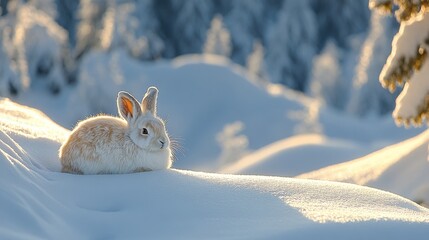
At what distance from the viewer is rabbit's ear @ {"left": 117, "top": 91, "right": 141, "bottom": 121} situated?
712cm

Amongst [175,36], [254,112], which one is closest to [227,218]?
[254,112]

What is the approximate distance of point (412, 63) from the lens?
10000mm

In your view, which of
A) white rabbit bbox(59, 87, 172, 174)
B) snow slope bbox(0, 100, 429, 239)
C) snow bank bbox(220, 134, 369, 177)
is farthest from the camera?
snow bank bbox(220, 134, 369, 177)

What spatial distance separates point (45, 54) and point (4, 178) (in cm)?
2699

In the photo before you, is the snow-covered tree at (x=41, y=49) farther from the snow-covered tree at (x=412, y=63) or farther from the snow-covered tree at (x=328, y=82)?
the snow-covered tree at (x=412, y=63)

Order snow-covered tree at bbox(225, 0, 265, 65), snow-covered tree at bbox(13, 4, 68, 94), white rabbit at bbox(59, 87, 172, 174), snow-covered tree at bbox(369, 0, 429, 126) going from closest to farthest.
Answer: white rabbit at bbox(59, 87, 172, 174)
snow-covered tree at bbox(369, 0, 429, 126)
snow-covered tree at bbox(13, 4, 68, 94)
snow-covered tree at bbox(225, 0, 265, 65)

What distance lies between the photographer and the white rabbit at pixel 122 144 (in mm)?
6883

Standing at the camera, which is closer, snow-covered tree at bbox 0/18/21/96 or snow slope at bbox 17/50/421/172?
snow-covered tree at bbox 0/18/21/96

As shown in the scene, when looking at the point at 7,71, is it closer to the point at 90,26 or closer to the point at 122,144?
the point at 90,26

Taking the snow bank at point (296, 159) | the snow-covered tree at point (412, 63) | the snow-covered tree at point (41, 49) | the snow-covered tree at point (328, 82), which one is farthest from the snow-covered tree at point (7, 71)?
the snow-covered tree at point (328, 82)

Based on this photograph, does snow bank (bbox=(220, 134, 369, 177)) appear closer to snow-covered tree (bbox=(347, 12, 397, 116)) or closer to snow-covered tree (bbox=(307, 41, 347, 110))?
snow-covered tree (bbox=(347, 12, 397, 116))

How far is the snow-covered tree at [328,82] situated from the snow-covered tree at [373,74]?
2476 millimetres

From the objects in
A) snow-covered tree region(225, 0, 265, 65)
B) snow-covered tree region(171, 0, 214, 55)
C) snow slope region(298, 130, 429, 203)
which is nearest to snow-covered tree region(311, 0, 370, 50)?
snow-covered tree region(225, 0, 265, 65)

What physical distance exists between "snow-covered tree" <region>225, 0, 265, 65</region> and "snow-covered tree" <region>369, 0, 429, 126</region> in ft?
151
